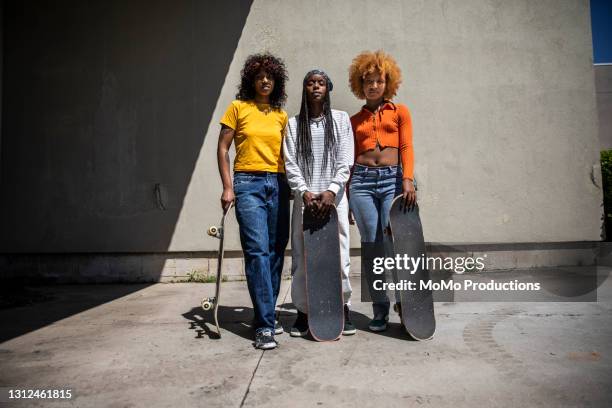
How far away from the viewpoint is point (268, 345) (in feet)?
7.49

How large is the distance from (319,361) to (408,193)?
117cm

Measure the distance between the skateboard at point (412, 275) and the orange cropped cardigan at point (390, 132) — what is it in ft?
0.85

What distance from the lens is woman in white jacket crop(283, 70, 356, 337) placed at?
2.53 m

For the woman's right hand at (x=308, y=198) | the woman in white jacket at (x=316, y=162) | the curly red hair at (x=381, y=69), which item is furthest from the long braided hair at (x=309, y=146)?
the curly red hair at (x=381, y=69)

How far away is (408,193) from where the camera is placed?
8.24 feet

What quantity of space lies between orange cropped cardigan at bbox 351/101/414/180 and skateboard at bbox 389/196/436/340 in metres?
0.26

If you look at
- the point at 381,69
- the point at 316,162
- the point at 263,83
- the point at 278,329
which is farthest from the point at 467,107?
the point at 278,329

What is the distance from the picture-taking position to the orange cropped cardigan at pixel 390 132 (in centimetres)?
261

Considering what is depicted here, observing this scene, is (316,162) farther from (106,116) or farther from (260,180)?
(106,116)

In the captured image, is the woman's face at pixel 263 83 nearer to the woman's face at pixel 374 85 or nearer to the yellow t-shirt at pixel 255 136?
the yellow t-shirt at pixel 255 136

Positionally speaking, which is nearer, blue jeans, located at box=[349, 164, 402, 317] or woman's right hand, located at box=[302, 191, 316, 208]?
woman's right hand, located at box=[302, 191, 316, 208]

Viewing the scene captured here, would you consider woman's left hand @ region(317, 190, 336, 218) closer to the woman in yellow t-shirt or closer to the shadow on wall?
the woman in yellow t-shirt

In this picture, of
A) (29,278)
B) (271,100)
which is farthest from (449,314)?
(29,278)

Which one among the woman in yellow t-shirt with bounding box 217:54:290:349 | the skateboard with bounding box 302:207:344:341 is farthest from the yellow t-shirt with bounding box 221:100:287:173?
the skateboard with bounding box 302:207:344:341
